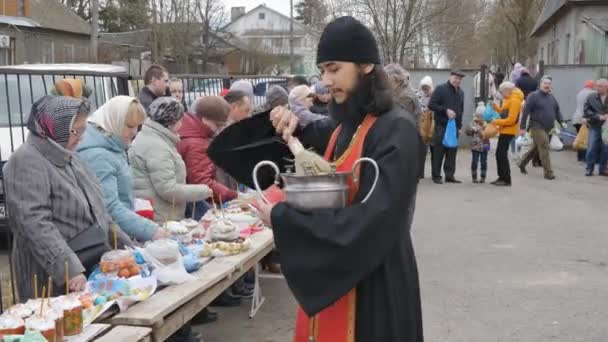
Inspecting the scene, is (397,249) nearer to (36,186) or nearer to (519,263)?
(36,186)

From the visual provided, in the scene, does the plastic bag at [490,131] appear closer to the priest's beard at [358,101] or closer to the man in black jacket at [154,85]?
the man in black jacket at [154,85]

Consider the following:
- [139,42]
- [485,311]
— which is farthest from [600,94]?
[139,42]

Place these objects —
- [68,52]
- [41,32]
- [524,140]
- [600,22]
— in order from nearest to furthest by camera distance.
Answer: [524,140] < [600,22] < [41,32] < [68,52]

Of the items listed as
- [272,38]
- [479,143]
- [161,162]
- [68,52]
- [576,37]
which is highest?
[272,38]

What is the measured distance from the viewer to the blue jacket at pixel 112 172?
4.85m

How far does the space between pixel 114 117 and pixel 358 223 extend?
290 centimetres

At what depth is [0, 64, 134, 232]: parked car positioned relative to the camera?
5.80 metres

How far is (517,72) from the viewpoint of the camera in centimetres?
2181

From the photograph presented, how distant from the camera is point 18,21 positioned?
1507 inches

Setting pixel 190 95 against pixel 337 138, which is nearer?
pixel 337 138

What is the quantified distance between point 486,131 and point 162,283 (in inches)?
388

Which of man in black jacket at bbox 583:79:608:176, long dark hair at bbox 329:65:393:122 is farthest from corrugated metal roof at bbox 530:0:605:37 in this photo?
long dark hair at bbox 329:65:393:122

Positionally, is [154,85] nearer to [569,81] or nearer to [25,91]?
[25,91]

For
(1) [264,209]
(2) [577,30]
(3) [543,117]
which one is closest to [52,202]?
(1) [264,209]
